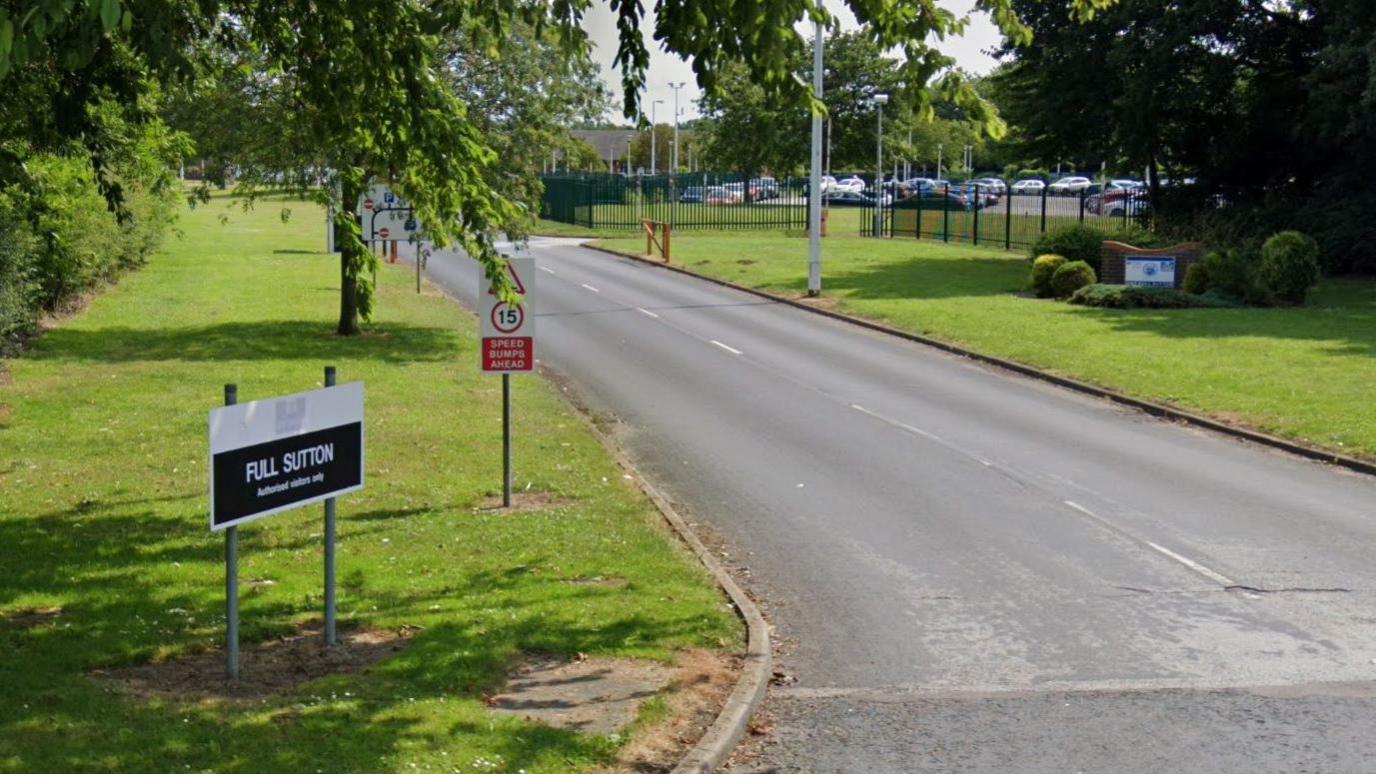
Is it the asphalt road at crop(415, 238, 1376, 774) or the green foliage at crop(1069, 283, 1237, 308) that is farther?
the green foliage at crop(1069, 283, 1237, 308)

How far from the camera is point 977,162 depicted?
144 meters

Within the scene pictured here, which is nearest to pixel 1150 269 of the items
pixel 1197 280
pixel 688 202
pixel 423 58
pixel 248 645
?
pixel 1197 280

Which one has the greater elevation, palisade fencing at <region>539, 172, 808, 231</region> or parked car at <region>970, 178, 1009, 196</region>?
parked car at <region>970, 178, 1009, 196</region>

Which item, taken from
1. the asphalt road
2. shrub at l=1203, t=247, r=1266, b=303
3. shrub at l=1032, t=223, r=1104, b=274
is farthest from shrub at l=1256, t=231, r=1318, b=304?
the asphalt road

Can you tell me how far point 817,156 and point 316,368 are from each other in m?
14.6

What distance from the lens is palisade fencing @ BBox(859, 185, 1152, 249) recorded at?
144 ft

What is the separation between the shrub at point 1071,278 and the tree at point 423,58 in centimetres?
2021

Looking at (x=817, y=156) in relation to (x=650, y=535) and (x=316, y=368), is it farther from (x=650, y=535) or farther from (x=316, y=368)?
(x=650, y=535)

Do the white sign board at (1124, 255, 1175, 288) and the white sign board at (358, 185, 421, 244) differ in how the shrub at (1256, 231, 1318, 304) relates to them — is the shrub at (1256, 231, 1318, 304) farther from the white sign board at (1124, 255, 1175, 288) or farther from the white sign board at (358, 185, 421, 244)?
the white sign board at (358, 185, 421, 244)

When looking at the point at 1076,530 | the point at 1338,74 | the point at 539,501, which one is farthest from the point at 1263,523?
the point at 1338,74

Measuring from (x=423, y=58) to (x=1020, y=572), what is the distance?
556cm

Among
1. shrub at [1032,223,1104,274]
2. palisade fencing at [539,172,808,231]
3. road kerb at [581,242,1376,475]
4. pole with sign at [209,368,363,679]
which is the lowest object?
road kerb at [581,242,1376,475]

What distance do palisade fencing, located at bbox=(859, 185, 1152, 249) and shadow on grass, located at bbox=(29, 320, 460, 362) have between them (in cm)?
2174

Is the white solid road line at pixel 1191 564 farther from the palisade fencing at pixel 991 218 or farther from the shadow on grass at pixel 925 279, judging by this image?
the palisade fencing at pixel 991 218
